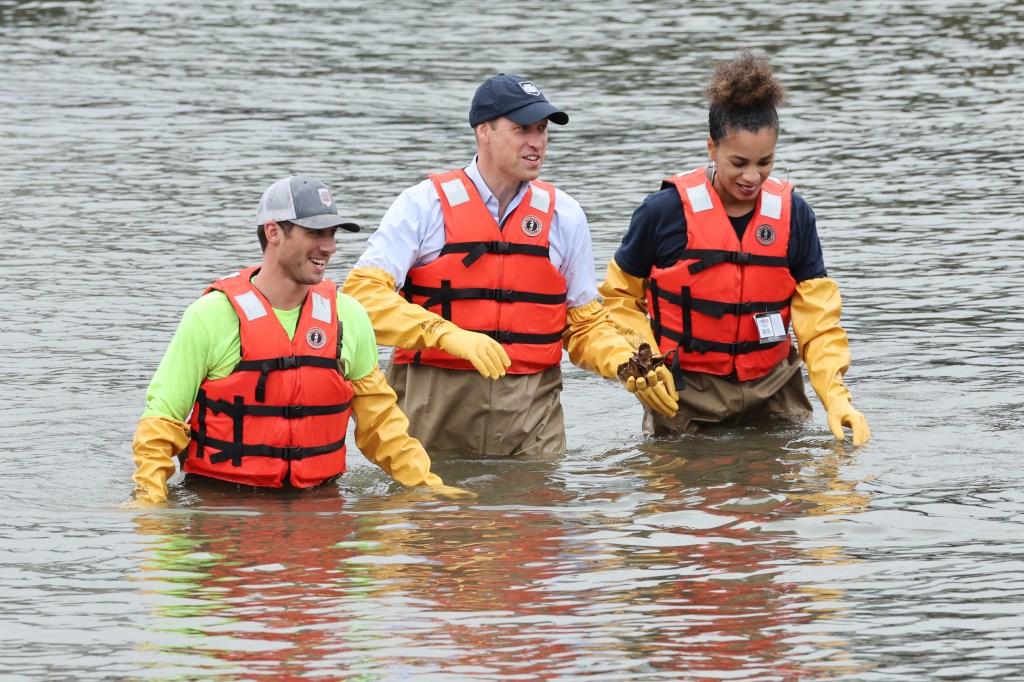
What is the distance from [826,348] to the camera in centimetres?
868

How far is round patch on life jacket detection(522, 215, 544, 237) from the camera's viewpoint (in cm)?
846

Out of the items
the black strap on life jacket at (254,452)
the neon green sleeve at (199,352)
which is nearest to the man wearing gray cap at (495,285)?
the neon green sleeve at (199,352)

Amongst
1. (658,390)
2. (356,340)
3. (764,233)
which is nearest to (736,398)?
(658,390)

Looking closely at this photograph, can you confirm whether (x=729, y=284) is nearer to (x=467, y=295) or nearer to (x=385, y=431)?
(x=467, y=295)

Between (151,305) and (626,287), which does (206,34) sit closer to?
(151,305)

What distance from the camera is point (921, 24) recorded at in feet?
76.7

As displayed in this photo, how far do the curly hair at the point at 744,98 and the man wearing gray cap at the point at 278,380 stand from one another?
73.1 inches

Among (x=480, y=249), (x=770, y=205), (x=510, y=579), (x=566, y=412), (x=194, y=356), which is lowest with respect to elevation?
(x=566, y=412)

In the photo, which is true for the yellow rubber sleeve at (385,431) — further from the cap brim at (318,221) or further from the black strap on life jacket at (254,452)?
the cap brim at (318,221)

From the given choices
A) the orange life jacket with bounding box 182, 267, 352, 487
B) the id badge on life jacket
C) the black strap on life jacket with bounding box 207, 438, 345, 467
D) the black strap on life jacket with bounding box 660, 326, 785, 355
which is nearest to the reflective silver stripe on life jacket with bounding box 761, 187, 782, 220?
the id badge on life jacket

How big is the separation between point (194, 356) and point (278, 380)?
0.39 meters

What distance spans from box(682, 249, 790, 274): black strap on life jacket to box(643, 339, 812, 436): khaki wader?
0.63 m

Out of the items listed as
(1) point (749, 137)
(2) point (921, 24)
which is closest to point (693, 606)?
(1) point (749, 137)

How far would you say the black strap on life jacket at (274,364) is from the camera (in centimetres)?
755
